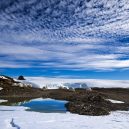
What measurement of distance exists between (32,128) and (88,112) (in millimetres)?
10878

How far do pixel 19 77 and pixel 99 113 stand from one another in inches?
2997

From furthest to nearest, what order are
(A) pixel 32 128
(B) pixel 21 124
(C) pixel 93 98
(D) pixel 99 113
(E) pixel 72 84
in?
(E) pixel 72 84, (C) pixel 93 98, (D) pixel 99 113, (B) pixel 21 124, (A) pixel 32 128

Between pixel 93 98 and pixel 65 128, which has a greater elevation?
pixel 93 98

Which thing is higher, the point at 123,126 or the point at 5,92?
the point at 5,92

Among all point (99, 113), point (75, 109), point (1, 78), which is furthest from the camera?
point (1, 78)

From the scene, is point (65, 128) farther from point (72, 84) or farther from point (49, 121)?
point (72, 84)

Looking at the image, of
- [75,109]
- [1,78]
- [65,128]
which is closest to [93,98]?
[75,109]

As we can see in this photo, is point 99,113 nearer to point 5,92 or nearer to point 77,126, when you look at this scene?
point 77,126

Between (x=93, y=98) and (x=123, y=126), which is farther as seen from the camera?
(x=93, y=98)

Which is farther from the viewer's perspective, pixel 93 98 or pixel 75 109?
pixel 93 98

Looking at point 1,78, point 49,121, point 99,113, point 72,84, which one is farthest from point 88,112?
point 72,84

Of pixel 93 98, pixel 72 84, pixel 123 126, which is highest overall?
pixel 72 84

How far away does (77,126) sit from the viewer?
18078 millimetres

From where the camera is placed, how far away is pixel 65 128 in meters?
17.0
